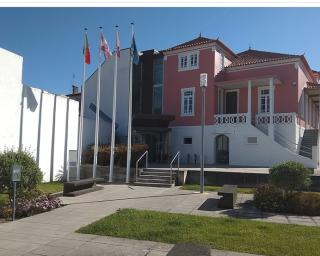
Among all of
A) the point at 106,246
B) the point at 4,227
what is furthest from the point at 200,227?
the point at 4,227

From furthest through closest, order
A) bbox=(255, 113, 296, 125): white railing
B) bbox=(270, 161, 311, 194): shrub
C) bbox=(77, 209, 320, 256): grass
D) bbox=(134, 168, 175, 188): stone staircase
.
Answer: bbox=(255, 113, 296, 125): white railing → bbox=(134, 168, 175, 188): stone staircase → bbox=(270, 161, 311, 194): shrub → bbox=(77, 209, 320, 256): grass

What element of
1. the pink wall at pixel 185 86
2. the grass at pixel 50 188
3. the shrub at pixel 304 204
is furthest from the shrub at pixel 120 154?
the shrub at pixel 304 204

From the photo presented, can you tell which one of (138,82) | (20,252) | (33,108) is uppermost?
(138,82)

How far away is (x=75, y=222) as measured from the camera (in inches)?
388

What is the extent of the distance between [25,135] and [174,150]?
12.1m

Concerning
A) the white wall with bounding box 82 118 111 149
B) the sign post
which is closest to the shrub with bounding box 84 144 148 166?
the white wall with bounding box 82 118 111 149

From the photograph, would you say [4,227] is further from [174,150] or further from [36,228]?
[174,150]

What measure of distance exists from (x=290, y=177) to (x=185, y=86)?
55.2 ft

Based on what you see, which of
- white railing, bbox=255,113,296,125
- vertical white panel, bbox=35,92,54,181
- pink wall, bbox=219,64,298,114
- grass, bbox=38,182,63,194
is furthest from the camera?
pink wall, bbox=219,64,298,114

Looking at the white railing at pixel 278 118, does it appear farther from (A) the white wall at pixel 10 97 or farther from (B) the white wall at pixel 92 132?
(A) the white wall at pixel 10 97

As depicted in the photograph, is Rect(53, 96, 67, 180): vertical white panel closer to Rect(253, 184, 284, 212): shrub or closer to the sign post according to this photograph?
the sign post

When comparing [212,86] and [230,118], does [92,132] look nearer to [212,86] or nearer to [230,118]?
[212,86]

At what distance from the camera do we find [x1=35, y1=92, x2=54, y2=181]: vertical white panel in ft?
63.3

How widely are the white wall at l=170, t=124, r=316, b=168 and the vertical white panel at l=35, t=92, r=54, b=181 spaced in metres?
10.3
